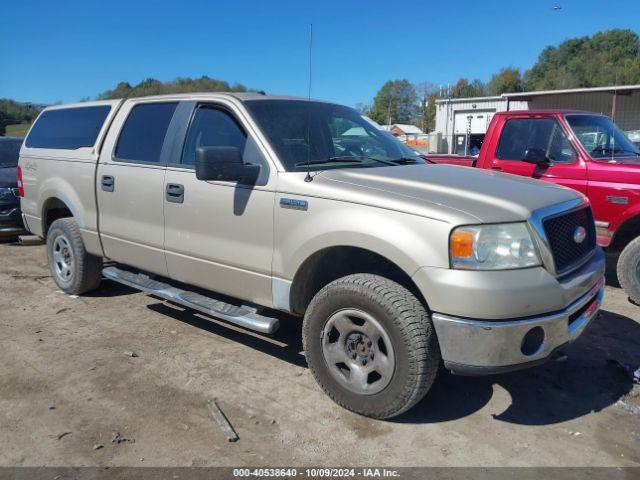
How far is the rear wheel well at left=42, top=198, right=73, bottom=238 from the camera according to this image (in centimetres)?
573

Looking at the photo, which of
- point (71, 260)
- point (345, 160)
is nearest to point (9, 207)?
point (71, 260)

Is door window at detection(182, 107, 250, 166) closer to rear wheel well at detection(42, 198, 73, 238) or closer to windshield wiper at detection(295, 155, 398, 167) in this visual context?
windshield wiper at detection(295, 155, 398, 167)

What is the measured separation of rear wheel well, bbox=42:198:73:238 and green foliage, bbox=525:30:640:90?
34.4m

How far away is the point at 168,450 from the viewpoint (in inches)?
119

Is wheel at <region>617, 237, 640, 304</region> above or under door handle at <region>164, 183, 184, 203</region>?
under

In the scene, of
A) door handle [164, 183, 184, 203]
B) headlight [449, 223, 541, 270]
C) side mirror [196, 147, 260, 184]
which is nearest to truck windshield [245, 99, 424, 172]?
side mirror [196, 147, 260, 184]

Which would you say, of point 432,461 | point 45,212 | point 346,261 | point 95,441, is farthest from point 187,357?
point 45,212

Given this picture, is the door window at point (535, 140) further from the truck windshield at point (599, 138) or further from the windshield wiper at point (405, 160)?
the windshield wiper at point (405, 160)

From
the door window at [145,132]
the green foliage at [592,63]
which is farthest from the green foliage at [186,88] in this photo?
the green foliage at [592,63]

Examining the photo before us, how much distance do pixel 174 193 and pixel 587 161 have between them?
4.50 metres

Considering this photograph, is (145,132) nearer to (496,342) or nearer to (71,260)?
(71,260)

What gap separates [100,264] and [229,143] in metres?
2.47

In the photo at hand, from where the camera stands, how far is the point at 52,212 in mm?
5945

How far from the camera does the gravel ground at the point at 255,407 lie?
2.99m
